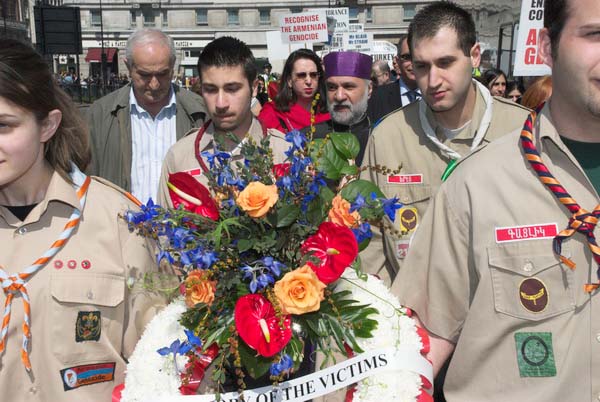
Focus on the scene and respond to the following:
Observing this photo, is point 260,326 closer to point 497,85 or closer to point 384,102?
point 384,102

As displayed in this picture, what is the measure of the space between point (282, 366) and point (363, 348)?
28cm

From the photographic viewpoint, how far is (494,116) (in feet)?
11.6

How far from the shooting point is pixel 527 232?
201cm

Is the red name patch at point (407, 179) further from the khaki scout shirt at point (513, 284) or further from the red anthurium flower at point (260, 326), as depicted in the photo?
the red anthurium flower at point (260, 326)

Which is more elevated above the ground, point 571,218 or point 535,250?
point 571,218

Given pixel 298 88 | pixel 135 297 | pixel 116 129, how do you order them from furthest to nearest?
1. pixel 298 88
2. pixel 116 129
3. pixel 135 297

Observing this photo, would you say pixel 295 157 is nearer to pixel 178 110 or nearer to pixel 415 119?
pixel 415 119

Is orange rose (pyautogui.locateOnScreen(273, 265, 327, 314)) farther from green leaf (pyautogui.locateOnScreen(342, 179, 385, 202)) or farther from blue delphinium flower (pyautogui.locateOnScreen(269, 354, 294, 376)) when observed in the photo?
green leaf (pyautogui.locateOnScreen(342, 179, 385, 202))

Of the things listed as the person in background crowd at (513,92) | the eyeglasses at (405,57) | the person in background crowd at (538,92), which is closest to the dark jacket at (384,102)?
the eyeglasses at (405,57)

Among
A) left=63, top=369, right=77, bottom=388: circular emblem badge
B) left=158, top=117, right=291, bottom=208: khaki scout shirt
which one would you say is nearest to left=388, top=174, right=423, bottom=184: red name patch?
left=158, top=117, right=291, bottom=208: khaki scout shirt

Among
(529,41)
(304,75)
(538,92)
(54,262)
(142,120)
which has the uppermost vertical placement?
(529,41)

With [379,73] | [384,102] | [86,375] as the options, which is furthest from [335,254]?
[379,73]

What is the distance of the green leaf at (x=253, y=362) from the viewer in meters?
1.97

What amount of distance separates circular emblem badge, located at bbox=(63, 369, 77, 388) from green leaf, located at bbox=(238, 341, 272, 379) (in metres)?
0.79
